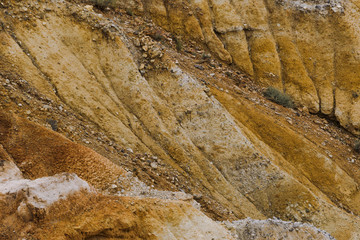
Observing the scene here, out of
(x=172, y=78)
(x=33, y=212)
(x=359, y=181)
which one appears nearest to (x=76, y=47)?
(x=172, y=78)

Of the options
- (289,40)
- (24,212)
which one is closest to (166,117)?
(24,212)

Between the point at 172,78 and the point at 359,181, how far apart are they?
15279mm

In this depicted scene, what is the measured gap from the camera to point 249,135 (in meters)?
19.9

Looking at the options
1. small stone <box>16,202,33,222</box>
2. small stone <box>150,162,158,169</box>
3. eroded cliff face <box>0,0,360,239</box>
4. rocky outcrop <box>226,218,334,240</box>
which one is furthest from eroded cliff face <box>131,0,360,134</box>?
small stone <box>16,202,33,222</box>

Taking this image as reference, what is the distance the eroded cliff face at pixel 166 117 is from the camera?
1598cm

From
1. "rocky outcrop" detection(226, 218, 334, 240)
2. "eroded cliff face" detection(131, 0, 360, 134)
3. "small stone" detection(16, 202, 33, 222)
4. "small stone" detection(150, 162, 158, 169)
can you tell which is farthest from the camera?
"eroded cliff face" detection(131, 0, 360, 134)

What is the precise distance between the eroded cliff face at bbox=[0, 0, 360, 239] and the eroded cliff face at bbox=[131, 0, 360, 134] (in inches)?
261

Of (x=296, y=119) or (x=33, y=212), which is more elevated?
(x=33, y=212)

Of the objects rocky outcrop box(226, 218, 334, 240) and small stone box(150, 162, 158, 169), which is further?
small stone box(150, 162, 158, 169)

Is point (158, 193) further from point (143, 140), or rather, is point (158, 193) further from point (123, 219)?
point (143, 140)

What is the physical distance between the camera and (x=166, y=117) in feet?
60.8

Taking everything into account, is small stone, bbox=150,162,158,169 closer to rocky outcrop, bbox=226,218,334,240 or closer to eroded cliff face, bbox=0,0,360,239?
eroded cliff face, bbox=0,0,360,239

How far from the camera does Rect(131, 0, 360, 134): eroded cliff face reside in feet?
89.5

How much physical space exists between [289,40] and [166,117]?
1701 centimetres
